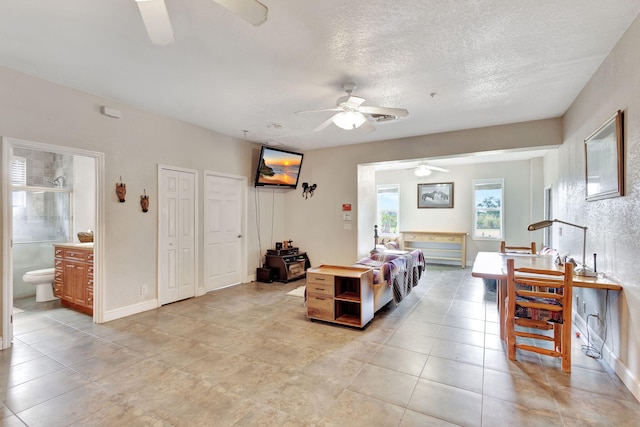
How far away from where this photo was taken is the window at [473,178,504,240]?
23.5 ft

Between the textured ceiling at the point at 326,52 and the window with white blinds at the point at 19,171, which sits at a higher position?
the textured ceiling at the point at 326,52

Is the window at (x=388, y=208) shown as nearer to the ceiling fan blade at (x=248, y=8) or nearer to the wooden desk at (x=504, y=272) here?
the wooden desk at (x=504, y=272)

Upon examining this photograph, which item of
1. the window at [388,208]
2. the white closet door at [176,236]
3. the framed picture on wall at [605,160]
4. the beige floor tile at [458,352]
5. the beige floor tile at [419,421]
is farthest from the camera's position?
the window at [388,208]

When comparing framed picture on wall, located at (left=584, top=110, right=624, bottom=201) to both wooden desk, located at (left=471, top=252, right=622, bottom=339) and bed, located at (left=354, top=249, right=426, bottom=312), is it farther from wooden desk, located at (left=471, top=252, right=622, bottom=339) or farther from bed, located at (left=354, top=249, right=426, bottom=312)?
bed, located at (left=354, top=249, right=426, bottom=312)

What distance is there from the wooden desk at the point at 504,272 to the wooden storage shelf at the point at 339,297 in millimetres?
1175

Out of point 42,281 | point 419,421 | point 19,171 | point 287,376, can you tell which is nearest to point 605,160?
point 419,421

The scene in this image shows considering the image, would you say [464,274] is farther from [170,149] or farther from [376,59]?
[170,149]

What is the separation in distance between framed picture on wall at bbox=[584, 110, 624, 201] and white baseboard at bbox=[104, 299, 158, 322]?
5.19 metres

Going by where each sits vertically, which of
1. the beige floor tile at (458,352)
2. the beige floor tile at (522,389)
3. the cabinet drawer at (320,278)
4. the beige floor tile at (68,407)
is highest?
the cabinet drawer at (320,278)

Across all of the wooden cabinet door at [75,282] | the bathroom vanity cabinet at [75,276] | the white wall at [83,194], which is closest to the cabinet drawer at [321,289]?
the bathroom vanity cabinet at [75,276]

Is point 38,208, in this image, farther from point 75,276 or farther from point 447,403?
point 447,403

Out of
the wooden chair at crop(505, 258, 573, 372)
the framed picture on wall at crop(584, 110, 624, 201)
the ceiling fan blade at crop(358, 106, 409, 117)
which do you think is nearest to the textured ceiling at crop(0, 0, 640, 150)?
the ceiling fan blade at crop(358, 106, 409, 117)

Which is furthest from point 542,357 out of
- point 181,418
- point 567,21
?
point 181,418

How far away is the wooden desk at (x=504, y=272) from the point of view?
8.11 ft
